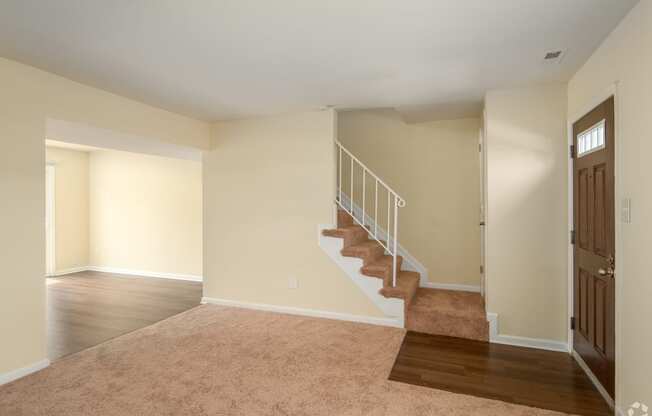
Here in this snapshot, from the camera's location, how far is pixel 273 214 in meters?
4.18

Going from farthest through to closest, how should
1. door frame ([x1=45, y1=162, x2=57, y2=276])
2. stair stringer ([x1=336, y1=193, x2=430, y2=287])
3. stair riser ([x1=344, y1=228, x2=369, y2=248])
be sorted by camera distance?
door frame ([x1=45, y1=162, x2=57, y2=276]) → stair stringer ([x1=336, y1=193, x2=430, y2=287]) → stair riser ([x1=344, y1=228, x2=369, y2=248])

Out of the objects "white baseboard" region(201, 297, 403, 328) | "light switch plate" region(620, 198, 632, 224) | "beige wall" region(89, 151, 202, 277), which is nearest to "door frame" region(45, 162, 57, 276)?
"beige wall" region(89, 151, 202, 277)

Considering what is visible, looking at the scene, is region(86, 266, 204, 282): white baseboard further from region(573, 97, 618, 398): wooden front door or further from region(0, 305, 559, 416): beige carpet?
region(573, 97, 618, 398): wooden front door

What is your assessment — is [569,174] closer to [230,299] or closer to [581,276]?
[581,276]

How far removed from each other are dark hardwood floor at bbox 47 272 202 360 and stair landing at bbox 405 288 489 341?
288 cm

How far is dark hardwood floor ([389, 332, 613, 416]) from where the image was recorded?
2295 mm

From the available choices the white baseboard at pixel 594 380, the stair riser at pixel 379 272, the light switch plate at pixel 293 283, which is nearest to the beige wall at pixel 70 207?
the light switch plate at pixel 293 283

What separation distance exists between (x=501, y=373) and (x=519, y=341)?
26.3 inches

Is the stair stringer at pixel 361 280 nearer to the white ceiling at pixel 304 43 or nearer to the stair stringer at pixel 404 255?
the stair stringer at pixel 404 255

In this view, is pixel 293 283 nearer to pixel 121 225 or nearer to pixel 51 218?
pixel 121 225

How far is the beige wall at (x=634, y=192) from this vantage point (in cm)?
174

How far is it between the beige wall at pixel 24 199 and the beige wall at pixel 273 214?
5.82 feet

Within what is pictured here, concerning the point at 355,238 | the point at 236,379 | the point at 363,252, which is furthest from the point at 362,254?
the point at 236,379

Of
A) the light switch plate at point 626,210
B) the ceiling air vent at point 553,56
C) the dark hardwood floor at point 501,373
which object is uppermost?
the ceiling air vent at point 553,56
